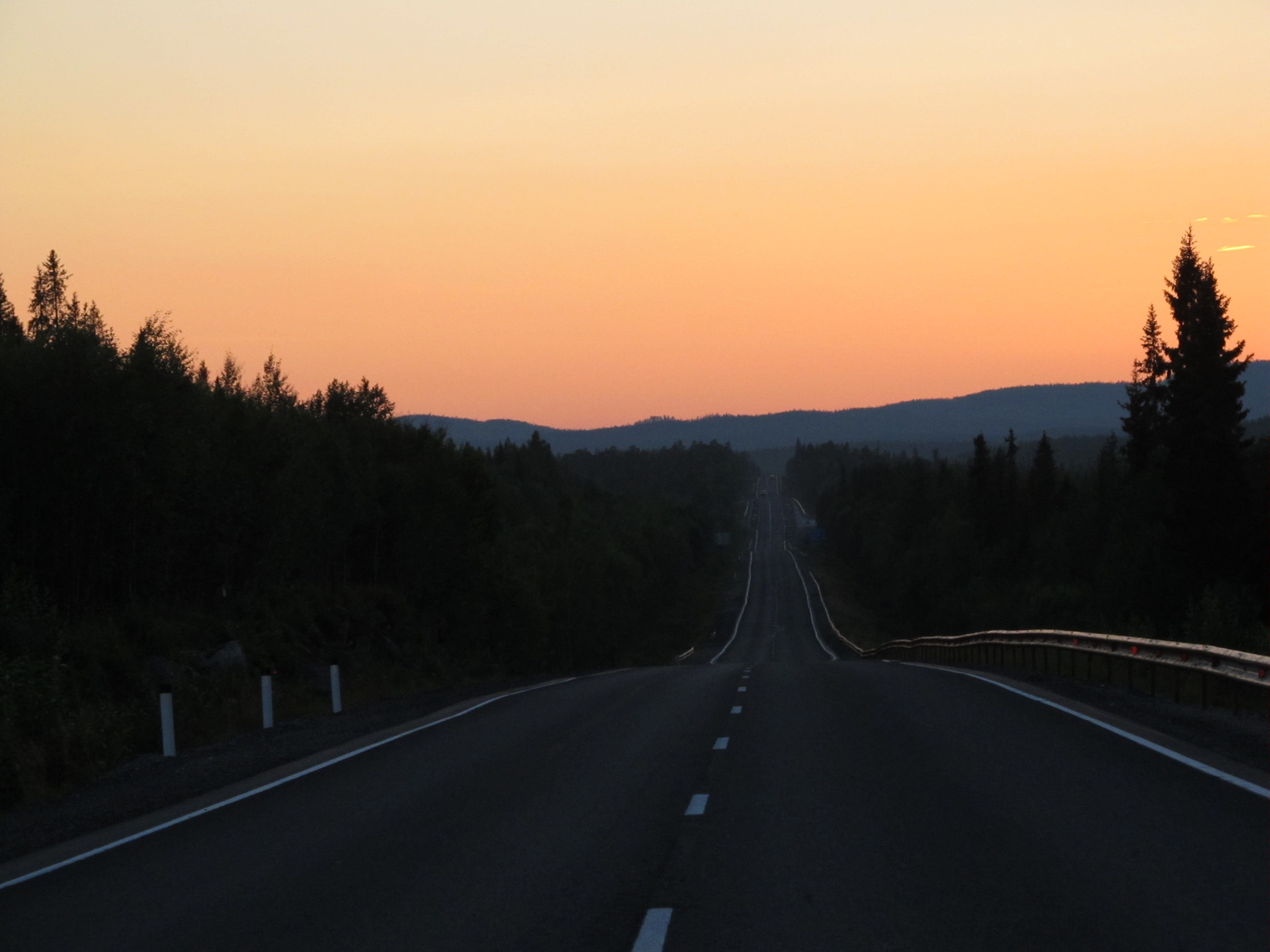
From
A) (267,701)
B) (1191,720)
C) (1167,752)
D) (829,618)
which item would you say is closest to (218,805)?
(267,701)

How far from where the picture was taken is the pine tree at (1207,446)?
2539 inches

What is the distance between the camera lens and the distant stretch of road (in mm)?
6996

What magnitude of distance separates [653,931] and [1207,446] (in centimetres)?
6617

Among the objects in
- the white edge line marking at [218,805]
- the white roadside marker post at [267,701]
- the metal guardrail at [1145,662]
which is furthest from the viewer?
the white roadside marker post at [267,701]

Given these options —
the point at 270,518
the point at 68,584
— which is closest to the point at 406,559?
the point at 270,518

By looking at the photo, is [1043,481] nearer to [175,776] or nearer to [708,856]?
[175,776]

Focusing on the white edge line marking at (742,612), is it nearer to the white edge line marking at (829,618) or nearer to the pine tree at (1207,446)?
the white edge line marking at (829,618)

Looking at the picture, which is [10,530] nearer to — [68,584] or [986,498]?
[68,584]

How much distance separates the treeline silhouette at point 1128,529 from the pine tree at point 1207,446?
0.25 ft

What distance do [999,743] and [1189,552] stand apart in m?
55.3

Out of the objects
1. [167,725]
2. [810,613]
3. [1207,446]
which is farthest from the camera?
[810,613]

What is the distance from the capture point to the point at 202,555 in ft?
119

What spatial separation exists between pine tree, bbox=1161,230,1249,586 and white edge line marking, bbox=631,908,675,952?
63.3 meters

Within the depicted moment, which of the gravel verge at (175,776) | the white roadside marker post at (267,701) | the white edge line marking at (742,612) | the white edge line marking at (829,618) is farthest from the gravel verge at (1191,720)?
the white edge line marking at (742,612)
